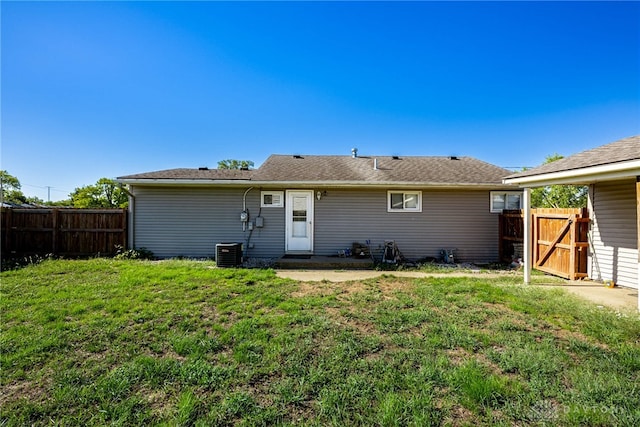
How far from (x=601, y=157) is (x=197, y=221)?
1025 centimetres

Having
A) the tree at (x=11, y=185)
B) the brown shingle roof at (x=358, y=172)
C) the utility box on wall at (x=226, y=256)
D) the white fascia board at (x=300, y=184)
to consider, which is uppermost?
the tree at (x=11, y=185)

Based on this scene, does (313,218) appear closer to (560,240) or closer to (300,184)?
(300,184)

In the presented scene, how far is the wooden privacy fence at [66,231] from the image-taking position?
8891mm

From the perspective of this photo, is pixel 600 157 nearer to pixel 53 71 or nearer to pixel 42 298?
pixel 42 298

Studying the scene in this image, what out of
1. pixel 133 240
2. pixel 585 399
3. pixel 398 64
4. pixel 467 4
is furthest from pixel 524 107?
pixel 133 240

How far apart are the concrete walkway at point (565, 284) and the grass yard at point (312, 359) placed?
723mm

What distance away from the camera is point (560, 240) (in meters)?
6.94

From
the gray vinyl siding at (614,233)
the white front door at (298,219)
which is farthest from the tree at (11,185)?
the gray vinyl siding at (614,233)

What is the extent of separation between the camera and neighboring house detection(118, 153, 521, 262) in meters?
9.26

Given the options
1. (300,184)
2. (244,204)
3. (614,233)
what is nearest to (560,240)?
(614,233)

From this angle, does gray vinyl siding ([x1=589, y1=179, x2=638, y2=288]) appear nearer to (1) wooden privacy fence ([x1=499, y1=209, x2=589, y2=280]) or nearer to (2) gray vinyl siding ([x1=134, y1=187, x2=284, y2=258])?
(1) wooden privacy fence ([x1=499, y1=209, x2=589, y2=280])

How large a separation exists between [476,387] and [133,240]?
1022 cm

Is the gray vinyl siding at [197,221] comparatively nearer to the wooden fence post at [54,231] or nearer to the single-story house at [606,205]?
the wooden fence post at [54,231]

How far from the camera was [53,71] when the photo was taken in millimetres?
8289
